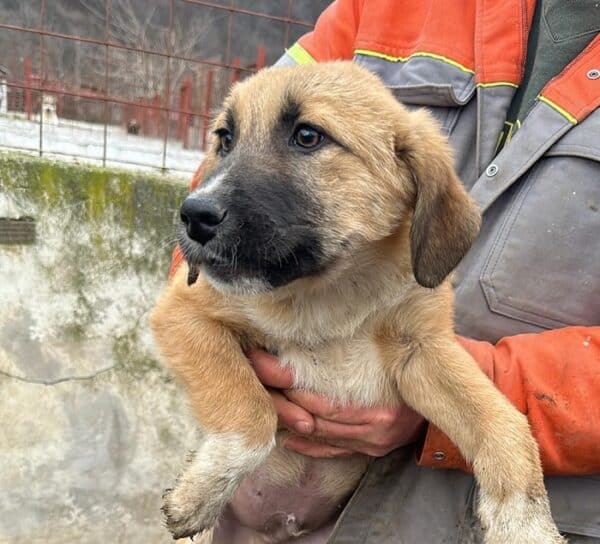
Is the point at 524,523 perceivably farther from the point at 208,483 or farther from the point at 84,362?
the point at 84,362

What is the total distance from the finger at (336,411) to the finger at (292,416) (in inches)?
1.1

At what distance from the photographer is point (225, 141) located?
91.4 inches

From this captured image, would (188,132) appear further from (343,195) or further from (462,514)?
(462,514)

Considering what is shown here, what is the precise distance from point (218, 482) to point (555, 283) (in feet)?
4.05

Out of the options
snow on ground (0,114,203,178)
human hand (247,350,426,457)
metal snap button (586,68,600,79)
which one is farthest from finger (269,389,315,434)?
snow on ground (0,114,203,178)

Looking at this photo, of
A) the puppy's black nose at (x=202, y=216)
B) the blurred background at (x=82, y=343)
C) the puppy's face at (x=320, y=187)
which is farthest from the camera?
the blurred background at (x=82, y=343)

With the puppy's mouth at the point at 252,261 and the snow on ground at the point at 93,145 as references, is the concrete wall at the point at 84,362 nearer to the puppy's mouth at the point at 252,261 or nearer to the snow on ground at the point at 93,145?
the snow on ground at the point at 93,145

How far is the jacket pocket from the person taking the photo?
6.46 feet

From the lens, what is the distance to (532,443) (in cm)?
194

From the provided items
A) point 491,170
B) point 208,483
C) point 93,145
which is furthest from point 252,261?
point 93,145

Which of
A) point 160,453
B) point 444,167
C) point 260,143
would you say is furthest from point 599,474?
point 160,453

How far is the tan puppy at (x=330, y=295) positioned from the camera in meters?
1.93

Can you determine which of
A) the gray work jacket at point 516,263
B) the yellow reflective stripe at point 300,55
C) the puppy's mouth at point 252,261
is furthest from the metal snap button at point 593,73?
the yellow reflective stripe at point 300,55

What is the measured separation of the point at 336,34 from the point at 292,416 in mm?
1617
